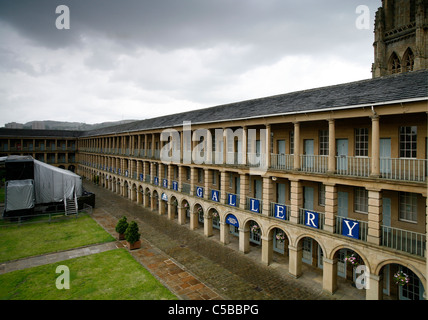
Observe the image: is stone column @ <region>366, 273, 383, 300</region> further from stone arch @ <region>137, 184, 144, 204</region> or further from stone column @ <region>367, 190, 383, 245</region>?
stone arch @ <region>137, 184, 144, 204</region>

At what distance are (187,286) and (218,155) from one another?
40.7 ft

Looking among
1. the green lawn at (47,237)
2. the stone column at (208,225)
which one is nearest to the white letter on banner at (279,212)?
the stone column at (208,225)

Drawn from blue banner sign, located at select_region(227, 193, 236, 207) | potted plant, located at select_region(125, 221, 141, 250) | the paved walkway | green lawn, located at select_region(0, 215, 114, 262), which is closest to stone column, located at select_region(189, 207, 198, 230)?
the paved walkway

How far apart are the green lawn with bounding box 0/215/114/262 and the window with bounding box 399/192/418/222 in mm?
22205

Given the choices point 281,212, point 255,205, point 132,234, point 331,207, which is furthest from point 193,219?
point 331,207

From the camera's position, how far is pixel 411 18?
3828 centimetres

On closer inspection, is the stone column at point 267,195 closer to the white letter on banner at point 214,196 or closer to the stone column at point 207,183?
the white letter on banner at point 214,196

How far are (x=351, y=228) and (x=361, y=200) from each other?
9.24ft

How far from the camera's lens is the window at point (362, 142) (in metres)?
15.3

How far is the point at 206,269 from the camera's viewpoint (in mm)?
17750

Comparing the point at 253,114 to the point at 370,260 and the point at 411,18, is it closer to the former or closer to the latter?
the point at 370,260

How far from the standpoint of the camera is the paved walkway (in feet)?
48.4

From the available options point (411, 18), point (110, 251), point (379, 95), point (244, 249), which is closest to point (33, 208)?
point (110, 251)

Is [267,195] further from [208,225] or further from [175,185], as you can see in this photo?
[175,185]
